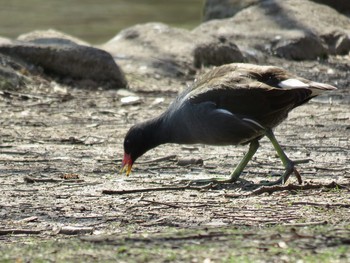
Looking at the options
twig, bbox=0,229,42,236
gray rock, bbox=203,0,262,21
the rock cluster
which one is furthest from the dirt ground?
gray rock, bbox=203,0,262,21

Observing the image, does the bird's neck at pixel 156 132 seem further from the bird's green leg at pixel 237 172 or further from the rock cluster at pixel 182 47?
the rock cluster at pixel 182 47

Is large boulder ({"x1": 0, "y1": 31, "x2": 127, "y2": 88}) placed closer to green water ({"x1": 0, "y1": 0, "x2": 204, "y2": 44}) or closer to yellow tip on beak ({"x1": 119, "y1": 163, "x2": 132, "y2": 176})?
yellow tip on beak ({"x1": 119, "y1": 163, "x2": 132, "y2": 176})

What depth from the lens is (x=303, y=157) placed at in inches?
273

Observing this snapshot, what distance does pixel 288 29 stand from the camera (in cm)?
1152

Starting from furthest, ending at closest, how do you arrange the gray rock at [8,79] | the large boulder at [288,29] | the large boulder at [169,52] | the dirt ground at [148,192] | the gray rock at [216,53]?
the large boulder at [288,29] → the gray rock at [216,53] → the large boulder at [169,52] → the gray rock at [8,79] → the dirt ground at [148,192]

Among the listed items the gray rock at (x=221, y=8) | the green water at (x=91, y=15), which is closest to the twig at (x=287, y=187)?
the gray rock at (x=221, y=8)

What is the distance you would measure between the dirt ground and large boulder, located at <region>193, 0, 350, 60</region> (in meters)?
1.68

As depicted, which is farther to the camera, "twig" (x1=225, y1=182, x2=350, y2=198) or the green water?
the green water

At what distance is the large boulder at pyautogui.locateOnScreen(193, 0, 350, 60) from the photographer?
1119 cm

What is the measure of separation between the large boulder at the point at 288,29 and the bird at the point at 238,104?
508cm

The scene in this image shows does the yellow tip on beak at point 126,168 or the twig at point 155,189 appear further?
the yellow tip on beak at point 126,168

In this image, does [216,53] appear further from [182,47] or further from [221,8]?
[221,8]

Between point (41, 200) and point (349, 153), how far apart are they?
2366 mm

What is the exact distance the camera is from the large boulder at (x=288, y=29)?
11185 mm
